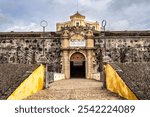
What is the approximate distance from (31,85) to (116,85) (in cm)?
286

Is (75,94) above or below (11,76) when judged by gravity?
below

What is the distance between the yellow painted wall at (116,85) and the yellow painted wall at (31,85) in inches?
105

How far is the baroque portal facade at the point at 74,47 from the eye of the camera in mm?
19297

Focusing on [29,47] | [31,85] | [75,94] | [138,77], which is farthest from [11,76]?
[29,47]

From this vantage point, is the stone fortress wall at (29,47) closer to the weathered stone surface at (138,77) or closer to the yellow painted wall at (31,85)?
the yellow painted wall at (31,85)

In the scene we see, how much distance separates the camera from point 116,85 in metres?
9.10

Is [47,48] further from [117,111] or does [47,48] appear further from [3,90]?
[117,111]

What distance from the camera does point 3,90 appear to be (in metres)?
7.56

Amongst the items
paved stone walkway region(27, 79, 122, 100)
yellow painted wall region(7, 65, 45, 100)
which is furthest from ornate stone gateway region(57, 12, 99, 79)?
paved stone walkway region(27, 79, 122, 100)

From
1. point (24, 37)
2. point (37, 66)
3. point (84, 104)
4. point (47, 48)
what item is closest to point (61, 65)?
point (47, 48)

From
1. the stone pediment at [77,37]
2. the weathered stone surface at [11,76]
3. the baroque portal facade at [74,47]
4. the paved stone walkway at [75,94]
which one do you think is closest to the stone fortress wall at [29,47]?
the baroque portal facade at [74,47]

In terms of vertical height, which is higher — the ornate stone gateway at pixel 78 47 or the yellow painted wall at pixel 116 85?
the ornate stone gateway at pixel 78 47

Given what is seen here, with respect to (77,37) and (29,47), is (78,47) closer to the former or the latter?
(77,37)

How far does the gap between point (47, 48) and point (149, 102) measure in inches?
607
